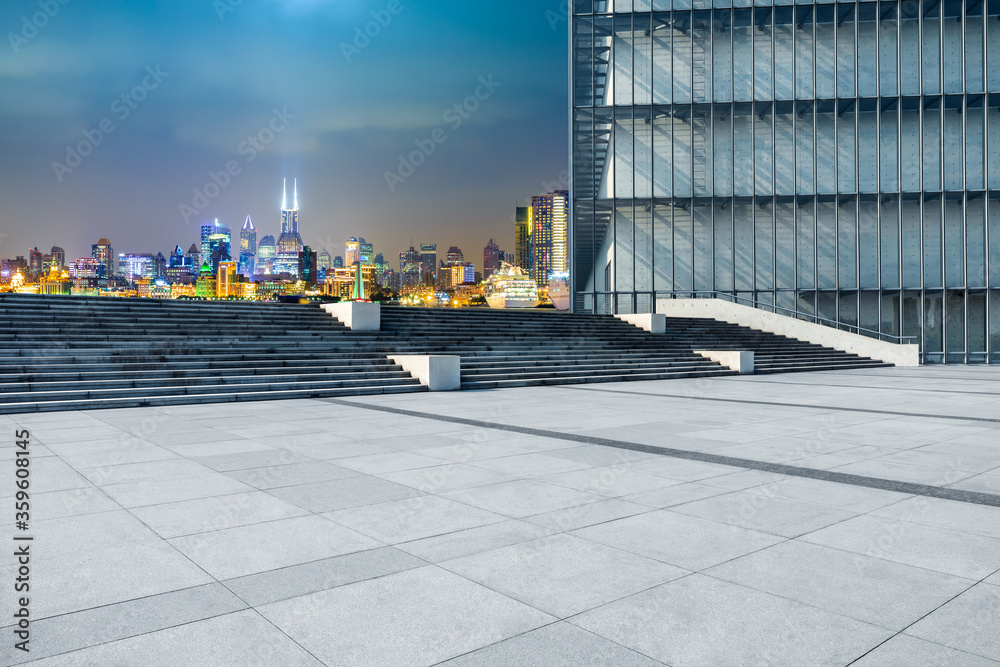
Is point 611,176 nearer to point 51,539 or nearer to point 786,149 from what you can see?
point 786,149

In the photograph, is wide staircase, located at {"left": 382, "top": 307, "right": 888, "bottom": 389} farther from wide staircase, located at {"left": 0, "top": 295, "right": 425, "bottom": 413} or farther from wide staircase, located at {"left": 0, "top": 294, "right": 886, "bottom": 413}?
wide staircase, located at {"left": 0, "top": 295, "right": 425, "bottom": 413}

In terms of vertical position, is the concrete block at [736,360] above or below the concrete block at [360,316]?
below

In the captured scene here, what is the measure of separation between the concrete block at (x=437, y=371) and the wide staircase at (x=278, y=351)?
1.09 ft

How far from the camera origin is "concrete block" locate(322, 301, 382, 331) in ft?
76.2

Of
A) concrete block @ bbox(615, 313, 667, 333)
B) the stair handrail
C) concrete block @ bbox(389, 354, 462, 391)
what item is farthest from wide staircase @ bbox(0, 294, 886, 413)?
the stair handrail

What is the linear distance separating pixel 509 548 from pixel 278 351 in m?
15.2

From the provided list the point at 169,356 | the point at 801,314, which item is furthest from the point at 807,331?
the point at 169,356

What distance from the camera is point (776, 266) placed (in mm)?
38906

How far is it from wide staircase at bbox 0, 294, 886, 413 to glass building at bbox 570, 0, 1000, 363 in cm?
1108

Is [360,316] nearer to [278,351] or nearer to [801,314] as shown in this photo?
[278,351]

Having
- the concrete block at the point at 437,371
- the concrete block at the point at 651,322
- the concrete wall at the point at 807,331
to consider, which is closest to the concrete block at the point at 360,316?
the concrete block at the point at 437,371

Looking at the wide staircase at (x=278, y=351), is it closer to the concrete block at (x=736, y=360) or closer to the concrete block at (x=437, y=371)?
the concrete block at (x=437, y=371)

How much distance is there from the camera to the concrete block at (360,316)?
2323 cm

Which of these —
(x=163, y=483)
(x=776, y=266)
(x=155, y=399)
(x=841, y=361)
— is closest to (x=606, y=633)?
(x=163, y=483)
